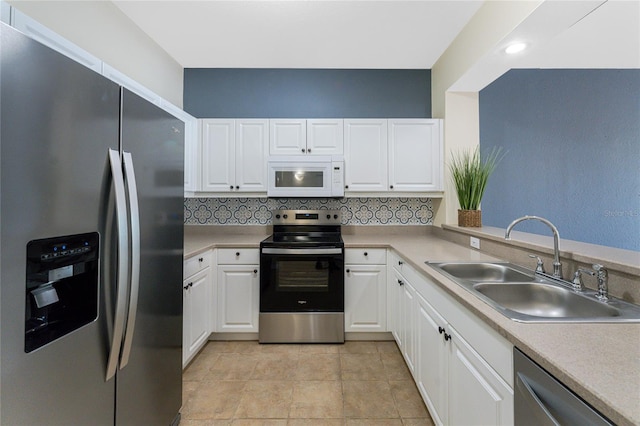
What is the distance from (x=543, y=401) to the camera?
0.69m

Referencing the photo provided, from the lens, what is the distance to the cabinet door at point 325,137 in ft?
9.02

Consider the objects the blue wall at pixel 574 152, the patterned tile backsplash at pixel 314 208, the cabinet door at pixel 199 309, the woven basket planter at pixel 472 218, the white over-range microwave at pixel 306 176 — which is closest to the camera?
the cabinet door at pixel 199 309

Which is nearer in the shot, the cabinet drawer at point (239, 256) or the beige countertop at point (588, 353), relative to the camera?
the beige countertop at point (588, 353)

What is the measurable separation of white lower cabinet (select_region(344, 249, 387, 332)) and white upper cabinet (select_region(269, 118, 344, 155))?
3.42 ft

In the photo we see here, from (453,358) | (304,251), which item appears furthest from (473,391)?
(304,251)

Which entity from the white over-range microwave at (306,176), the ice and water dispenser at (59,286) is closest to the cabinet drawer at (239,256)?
the white over-range microwave at (306,176)

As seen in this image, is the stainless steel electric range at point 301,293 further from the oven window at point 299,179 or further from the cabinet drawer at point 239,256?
the oven window at point 299,179

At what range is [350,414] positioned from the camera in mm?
1643

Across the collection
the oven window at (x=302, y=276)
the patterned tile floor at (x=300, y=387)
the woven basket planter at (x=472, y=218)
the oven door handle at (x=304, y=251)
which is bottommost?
the patterned tile floor at (x=300, y=387)

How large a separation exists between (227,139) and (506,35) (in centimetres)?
234

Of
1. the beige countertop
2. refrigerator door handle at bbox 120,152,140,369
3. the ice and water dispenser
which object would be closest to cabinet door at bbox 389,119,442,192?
the beige countertop

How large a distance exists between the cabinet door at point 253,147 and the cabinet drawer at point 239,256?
67 centimetres

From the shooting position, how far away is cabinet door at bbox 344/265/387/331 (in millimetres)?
2463

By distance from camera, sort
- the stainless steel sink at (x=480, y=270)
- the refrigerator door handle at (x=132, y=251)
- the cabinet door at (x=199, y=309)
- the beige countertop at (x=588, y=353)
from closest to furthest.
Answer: the beige countertop at (x=588, y=353), the refrigerator door handle at (x=132, y=251), the stainless steel sink at (x=480, y=270), the cabinet door at (x=199, y=309)
